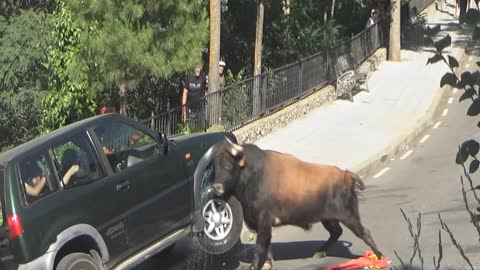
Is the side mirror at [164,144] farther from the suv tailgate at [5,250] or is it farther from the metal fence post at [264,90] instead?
the metal fence post at [264,90]

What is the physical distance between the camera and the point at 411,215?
1192 centimetres

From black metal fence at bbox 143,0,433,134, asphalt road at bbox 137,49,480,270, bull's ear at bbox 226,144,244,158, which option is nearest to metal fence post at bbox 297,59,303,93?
black metal fence at bbox 143,0,433,134

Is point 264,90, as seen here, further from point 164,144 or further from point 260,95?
point 164,144

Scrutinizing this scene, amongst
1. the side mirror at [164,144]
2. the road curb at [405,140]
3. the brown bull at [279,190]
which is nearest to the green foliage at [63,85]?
the road curb at [405,140]

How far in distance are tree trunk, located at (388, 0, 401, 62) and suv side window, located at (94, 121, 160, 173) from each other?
2048cm

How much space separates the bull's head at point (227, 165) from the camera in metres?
8.33

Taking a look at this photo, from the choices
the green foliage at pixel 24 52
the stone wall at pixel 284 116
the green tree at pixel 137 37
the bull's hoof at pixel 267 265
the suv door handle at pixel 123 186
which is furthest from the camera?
the green foliage at pixel 24 52

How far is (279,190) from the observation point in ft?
28.7

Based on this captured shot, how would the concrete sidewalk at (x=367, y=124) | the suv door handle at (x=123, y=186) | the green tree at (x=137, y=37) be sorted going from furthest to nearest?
1. the concrete sidewalk at (x=367, y=124)
2. the green tree at (x=137, y=37)
3. the suv door handle at (x=123, y=186)

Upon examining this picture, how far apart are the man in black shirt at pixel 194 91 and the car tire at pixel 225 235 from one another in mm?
7457

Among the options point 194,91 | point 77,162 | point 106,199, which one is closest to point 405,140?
point 194,91

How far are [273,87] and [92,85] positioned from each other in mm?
6648

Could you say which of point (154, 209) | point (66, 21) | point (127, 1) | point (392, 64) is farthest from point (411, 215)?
point (392, 64)

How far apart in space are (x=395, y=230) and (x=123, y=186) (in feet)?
13.8
